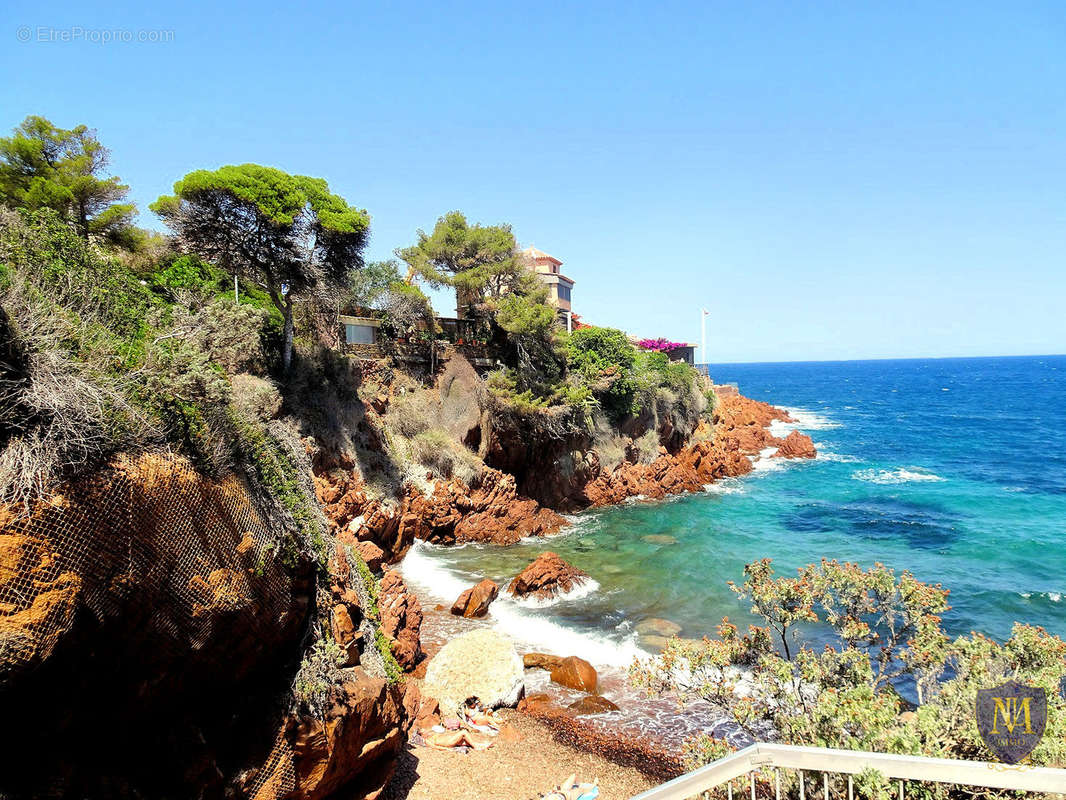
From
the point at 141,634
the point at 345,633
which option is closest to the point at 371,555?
the point at 345,633

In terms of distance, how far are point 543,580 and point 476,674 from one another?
527 centimetres

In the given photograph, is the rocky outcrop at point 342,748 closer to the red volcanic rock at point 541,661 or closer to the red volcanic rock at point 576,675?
the red volcanic rock at point 576,675

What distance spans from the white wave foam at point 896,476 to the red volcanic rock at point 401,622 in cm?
3102

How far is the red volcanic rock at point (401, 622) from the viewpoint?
460 inches

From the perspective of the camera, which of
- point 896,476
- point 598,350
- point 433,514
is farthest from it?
point 896,476

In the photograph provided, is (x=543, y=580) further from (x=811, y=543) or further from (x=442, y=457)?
(x=811, y=543)

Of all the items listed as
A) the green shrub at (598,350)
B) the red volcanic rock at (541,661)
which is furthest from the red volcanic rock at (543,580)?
the green shrub at (598,350)

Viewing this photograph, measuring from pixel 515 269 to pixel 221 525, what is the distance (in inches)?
873

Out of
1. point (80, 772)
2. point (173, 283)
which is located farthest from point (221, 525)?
point (173, 283)

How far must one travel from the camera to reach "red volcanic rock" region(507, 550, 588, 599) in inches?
631

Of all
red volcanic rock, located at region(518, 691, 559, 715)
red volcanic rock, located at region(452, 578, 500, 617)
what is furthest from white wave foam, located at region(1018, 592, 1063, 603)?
red volcanic rock, located at region(452, 578, 500, 617)

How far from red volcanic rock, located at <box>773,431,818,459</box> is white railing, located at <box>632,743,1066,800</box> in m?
39.7

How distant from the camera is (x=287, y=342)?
19.5 meters

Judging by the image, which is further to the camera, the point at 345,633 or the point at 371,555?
the point at 371,555
